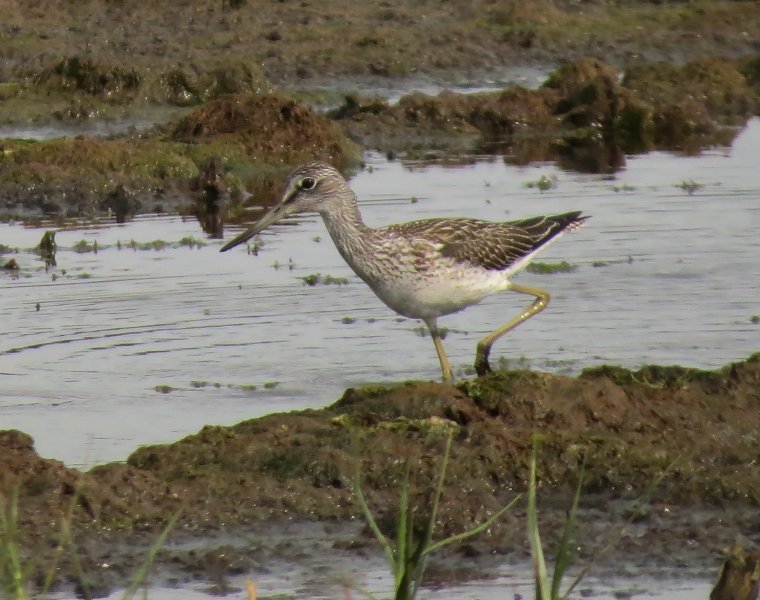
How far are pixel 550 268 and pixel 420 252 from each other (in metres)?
3.29

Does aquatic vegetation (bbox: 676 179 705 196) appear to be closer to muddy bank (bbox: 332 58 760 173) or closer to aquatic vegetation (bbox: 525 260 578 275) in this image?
muddy bank (bbox: 332 58 760 173)

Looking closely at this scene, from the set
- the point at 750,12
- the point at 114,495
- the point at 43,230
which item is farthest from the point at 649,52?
the point at 114,495

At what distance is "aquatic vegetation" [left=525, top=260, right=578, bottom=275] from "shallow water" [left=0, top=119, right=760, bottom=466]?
0.08 metres

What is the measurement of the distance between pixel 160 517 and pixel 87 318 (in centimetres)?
415

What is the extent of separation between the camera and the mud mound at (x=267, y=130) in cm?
1633

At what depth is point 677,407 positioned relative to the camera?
7578mm

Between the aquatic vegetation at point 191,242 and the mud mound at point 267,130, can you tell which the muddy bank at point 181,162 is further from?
the aquatic vegetation at point 191,242

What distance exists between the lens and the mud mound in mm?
16328

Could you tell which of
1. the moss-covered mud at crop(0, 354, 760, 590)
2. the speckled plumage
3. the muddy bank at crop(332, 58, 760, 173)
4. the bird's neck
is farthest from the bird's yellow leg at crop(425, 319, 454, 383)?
the muddy bank at crop(332, 58, 760, 173)

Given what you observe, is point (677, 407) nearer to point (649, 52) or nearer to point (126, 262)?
point (126, 262)

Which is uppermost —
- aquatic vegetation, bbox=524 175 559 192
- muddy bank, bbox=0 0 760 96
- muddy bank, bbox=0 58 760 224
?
muddy bank, bbox=0 0 760 96

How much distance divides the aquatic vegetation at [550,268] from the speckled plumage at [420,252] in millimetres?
2186

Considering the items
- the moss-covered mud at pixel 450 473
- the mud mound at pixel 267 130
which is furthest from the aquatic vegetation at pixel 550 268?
the mud mound at pixel 267 130

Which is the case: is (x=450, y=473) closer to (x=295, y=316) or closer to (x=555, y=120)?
(x=295, y=316)
